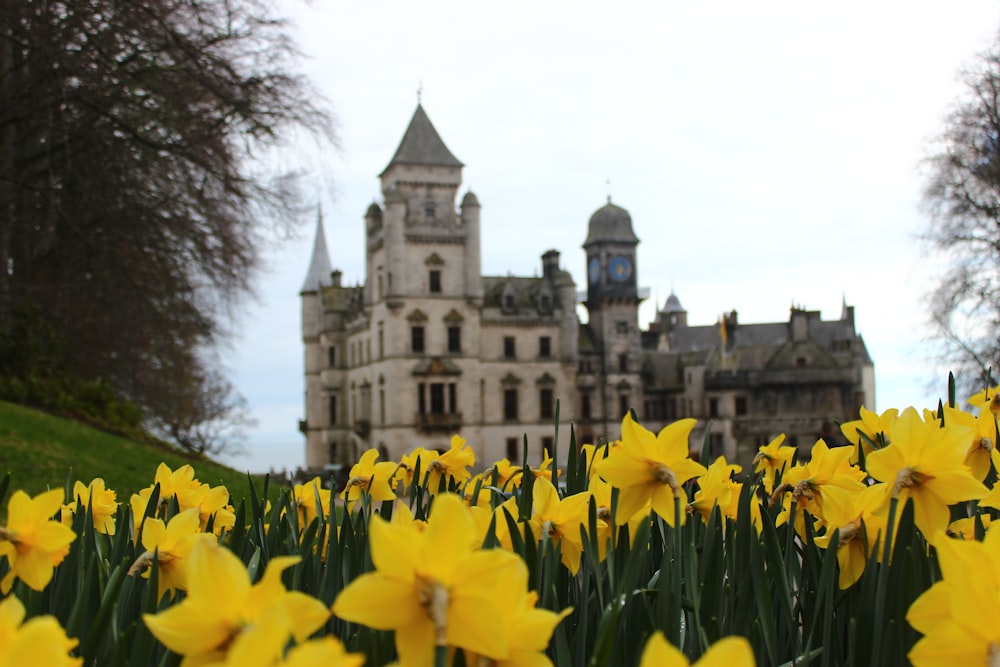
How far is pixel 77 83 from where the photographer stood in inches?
723

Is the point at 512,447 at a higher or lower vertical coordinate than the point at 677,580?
higher

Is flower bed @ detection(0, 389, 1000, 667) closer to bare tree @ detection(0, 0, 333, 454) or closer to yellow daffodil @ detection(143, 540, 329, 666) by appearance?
yellow daffodil @ detection(143, 540, 329, 666)

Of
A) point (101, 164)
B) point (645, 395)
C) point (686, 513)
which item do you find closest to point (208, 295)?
point (101, 164)

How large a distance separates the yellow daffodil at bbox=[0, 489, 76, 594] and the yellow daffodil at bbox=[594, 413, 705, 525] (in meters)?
1.11

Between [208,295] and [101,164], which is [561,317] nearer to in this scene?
[208,295]

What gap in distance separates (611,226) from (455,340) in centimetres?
1185

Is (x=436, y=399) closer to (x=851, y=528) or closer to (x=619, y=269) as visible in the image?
(x=619, y=269)

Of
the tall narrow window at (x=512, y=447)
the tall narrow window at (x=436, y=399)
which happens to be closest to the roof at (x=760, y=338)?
the tall narrow window at (x=512, y=447)

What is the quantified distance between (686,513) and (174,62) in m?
17.4

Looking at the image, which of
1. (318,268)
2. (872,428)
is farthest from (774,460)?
(318,268)

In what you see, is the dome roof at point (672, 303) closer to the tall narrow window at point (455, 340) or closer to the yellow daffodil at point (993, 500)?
the tall narrow window at point (455, 340)

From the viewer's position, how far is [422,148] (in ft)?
160

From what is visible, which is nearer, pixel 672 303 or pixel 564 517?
pixel 564 517

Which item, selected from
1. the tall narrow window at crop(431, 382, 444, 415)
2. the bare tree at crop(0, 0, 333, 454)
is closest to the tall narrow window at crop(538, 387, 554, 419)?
the tall narrow window at crop(431, 382, 444, 415)
